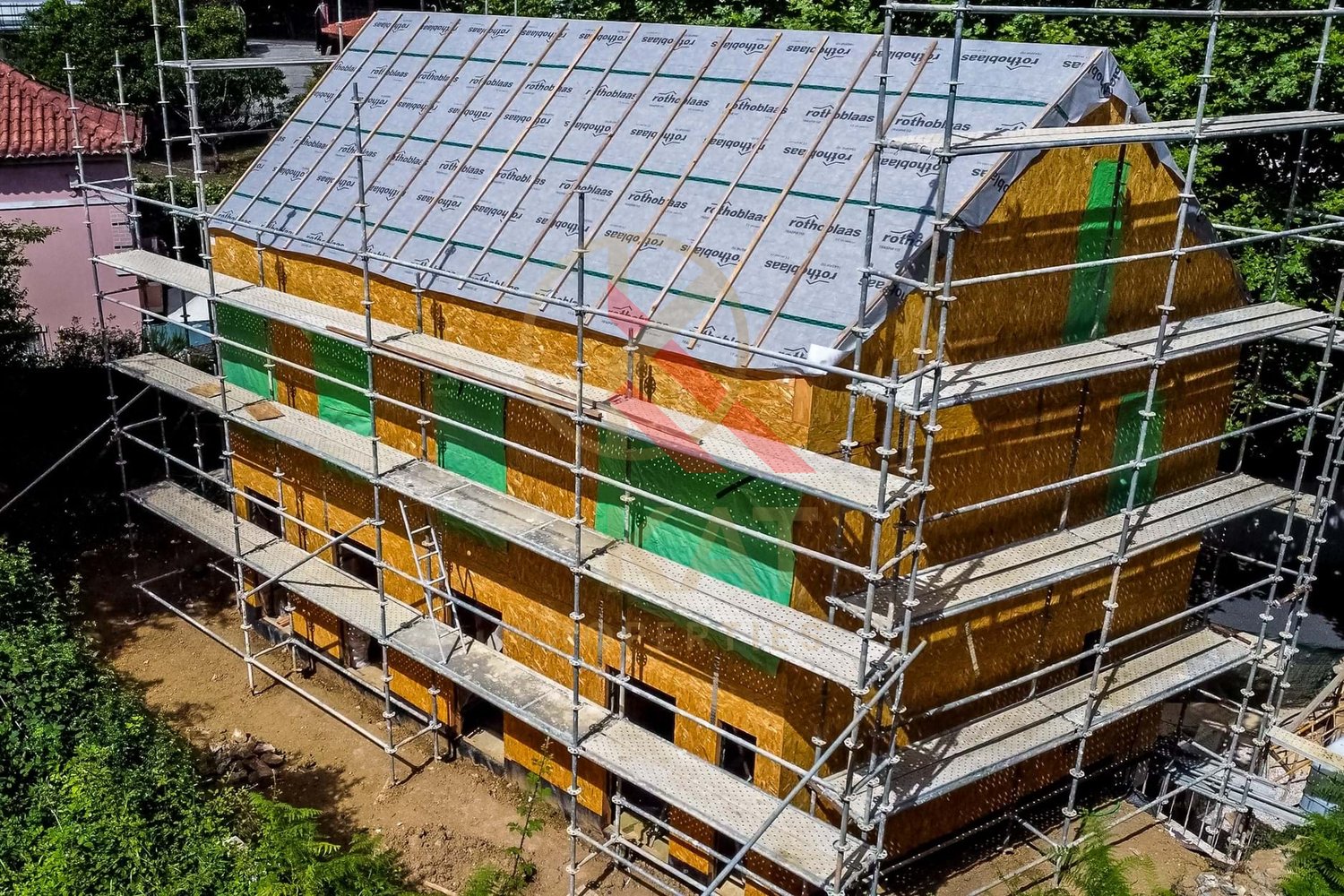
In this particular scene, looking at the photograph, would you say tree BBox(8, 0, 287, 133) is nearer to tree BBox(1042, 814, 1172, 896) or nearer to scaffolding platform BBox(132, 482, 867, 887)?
scaffolding platform BBox(132, 482, 867, 887)

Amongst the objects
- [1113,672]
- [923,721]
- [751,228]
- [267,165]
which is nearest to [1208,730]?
[1113,672]

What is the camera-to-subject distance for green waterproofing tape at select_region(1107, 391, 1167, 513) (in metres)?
11.7

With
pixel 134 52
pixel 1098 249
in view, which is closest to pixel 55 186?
pixel 134 52

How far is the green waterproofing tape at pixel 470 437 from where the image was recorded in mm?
12609

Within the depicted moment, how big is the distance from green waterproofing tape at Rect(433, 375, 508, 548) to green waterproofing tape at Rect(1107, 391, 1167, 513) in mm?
6534

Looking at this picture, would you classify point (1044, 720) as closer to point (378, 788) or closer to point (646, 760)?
point (646, 760)

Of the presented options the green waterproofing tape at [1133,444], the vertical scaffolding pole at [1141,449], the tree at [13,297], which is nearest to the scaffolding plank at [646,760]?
the vertical scaffolding pole at [1141,449]

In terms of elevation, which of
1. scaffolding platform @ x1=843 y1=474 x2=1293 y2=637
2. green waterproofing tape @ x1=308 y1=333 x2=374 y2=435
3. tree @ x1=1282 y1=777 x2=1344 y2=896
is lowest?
tree @ x1=1282 y1=777 x2=1344 y2=896

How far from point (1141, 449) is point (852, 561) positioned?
2.97 metres

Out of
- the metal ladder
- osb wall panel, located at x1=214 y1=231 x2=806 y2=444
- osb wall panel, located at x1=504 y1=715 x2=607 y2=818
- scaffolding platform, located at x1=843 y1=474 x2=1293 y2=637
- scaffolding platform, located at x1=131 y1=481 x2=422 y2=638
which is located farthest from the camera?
scaffolding platform, located at x1=131 y1=481 x2=422 y2=638

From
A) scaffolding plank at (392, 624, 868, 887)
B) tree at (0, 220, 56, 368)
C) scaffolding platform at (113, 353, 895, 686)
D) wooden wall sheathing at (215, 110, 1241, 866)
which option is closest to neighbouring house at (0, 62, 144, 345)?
tree at (0, 220, 56, 368)

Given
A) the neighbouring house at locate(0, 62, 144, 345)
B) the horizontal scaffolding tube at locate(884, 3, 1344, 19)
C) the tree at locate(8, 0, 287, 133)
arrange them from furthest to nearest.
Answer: the tree at locate(8, 0, 287, 133)
the neighbouring house at locate(0, 62, 144, 345)
the horizontal scaffolding tube at locate(884, 3, 1344, 19)

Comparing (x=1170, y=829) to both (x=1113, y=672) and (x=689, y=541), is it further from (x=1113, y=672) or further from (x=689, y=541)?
(x=689, y=541)

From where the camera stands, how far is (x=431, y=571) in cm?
1373
